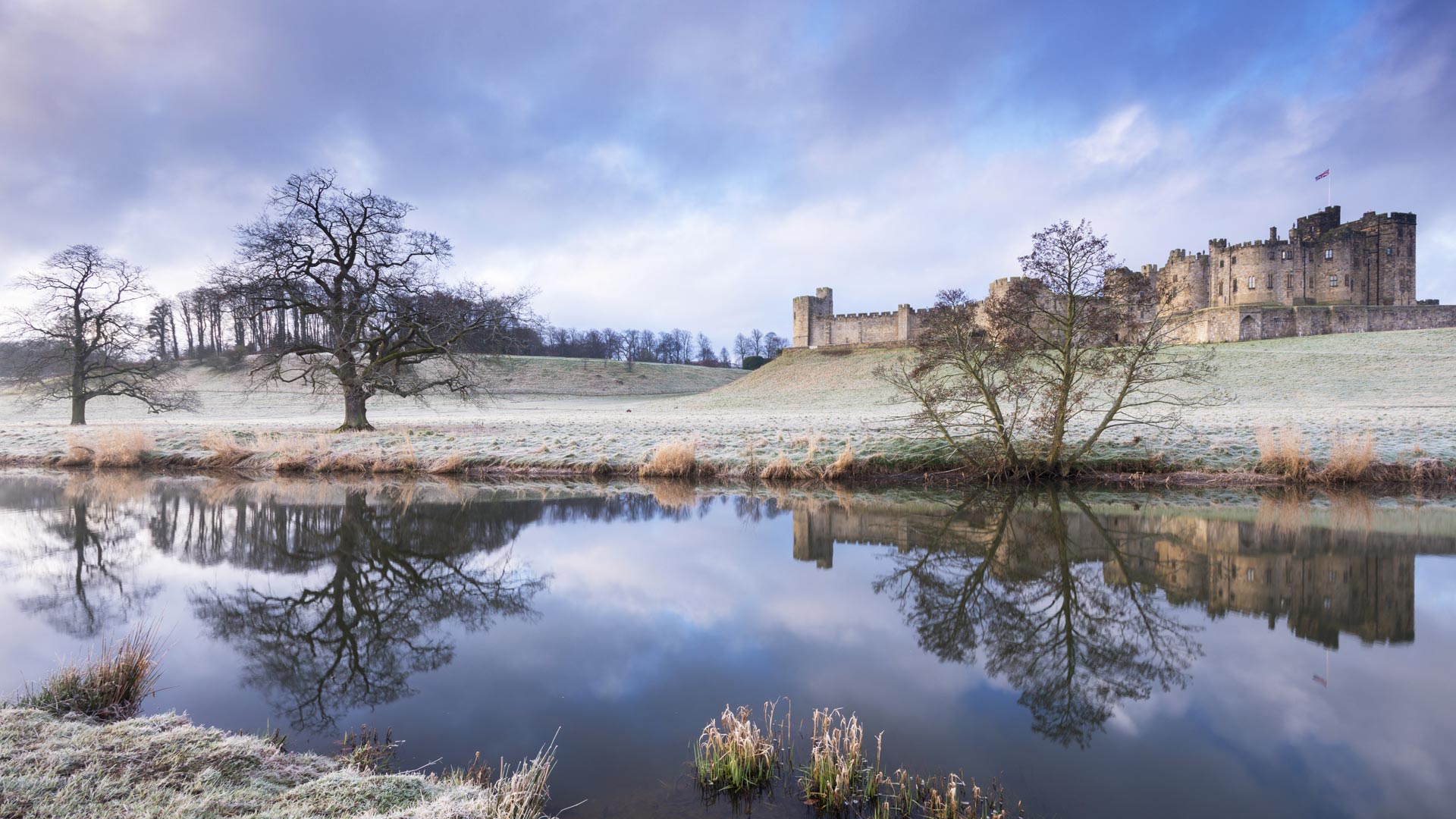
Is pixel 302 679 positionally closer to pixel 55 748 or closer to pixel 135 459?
pixel 55 748

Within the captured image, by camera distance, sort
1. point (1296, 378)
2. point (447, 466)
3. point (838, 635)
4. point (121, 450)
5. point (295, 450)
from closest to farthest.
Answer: point (838, 635)
point (447, 466)
point (295, 450)
point (121, 450)
point (1296, 378)

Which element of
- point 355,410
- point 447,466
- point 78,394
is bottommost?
point 447,466

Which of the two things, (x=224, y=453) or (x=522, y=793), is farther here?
(x=224, y=453)

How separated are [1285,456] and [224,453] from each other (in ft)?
76.6

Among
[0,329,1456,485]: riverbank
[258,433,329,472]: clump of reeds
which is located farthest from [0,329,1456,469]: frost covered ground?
[258,433,329,472]: clump of reeds

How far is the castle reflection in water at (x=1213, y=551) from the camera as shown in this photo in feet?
20.9

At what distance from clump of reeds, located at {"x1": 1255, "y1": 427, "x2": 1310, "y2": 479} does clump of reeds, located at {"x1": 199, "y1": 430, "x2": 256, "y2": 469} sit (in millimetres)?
22612

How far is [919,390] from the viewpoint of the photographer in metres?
13.2

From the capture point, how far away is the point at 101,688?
4027mm

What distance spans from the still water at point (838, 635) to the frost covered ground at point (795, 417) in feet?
16.3

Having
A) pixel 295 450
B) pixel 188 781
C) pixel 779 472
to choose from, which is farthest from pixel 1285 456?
pixel 295 450

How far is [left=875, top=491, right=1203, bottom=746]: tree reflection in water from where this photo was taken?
474cm

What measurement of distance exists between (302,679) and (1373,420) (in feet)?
75.4

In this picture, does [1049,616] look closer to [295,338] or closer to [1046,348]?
[1046,348]
